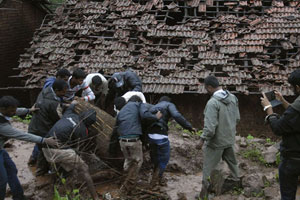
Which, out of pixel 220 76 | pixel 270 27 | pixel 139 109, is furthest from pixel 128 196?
pixel 270 27

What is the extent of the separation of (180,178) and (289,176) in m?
3.09

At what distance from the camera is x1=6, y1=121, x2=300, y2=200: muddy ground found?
650cm

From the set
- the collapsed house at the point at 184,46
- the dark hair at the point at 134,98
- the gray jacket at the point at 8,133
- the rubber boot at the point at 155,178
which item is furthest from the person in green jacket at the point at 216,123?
the collapsed house at the point at 184,46

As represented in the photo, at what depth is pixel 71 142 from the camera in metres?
5.96

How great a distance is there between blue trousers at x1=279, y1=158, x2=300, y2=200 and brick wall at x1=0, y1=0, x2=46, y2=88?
11.5 metres

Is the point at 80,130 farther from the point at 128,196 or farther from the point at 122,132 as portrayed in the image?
the point at 128,196

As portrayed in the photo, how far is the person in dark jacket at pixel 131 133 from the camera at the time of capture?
6.34m

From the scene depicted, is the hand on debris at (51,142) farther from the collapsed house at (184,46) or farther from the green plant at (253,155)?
the collapsed house at (184,46)

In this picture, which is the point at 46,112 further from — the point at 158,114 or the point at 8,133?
the point at 158,114

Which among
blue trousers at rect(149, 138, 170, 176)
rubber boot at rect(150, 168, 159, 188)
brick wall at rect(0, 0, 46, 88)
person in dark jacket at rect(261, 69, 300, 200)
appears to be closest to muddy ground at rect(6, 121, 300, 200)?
rubber boot at rect(150, 168, 159, 188)

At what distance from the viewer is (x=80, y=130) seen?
5.95 m

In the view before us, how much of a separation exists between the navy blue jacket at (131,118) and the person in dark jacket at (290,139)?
7.13 ft

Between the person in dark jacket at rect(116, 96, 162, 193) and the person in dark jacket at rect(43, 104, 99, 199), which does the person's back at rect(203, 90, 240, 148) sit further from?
the person in dark jacket at rect(43, 104, 99, 199)

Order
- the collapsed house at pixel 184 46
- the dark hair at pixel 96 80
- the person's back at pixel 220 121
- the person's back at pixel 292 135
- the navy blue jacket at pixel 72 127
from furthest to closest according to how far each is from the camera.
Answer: the collapsed house at pixel 184 46, the dark hair at pixel 96 80, the person's back at pixel 220 121, the navy blue jacket at pixel 72 127, the person's back at pixel 292 135
